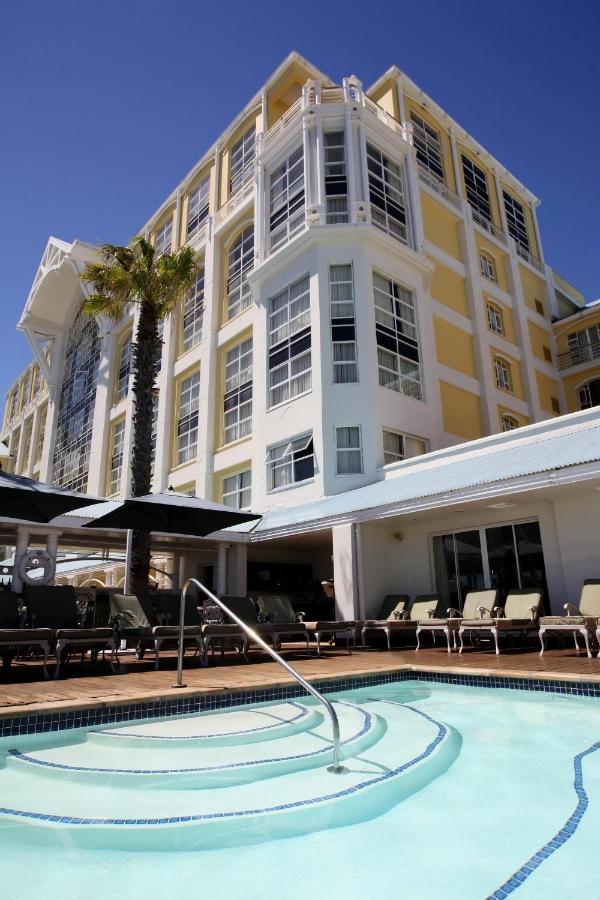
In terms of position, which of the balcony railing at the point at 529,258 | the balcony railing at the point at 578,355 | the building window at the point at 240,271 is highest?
the balcony railing at the point at 529,258

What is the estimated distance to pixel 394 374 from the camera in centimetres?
1825

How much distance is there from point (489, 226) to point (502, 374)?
7.39m

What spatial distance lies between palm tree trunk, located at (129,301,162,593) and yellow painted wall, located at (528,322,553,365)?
1859 centimetres

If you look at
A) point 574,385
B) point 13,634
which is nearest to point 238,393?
point 13,634

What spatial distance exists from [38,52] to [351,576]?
1414cm

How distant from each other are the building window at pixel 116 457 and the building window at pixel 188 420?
6.00 m

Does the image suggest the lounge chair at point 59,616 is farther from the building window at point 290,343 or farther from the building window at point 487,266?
the building window at point 487,266

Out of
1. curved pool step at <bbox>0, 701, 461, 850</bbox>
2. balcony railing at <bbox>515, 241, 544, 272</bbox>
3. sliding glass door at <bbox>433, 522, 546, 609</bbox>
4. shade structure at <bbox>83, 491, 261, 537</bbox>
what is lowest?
curved pool step at <bbox>0, 701, 461, 850</bbox>

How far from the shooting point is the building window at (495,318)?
2420cm

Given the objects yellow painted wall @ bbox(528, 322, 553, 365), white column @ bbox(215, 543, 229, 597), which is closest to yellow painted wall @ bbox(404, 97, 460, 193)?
yellow painted wall @ bbox(528, 322, 553, 365)

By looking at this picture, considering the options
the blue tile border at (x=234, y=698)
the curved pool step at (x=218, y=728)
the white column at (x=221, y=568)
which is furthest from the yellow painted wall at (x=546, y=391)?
the curved pool step at (x=218, y=728)

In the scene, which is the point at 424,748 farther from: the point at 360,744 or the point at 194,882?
the point at 194,882

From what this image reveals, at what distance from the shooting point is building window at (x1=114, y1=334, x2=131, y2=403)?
1229 inches

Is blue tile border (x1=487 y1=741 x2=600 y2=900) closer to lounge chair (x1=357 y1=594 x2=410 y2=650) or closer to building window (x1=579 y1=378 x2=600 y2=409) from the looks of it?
lounge chair (x1=357 y1=594 x2=410 y2=650)
